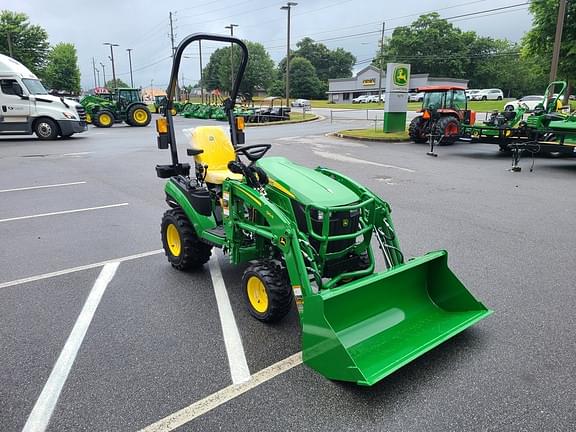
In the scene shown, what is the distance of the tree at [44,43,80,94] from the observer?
5938 centimetres

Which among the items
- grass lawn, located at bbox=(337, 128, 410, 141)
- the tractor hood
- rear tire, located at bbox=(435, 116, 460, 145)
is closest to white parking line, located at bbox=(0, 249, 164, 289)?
the tractor hood

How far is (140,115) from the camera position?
2498 centimetres

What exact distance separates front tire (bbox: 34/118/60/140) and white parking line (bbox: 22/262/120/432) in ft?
52.0

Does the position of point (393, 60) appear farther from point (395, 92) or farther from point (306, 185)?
point (306, 185)

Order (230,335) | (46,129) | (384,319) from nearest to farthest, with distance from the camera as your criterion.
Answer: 1. (384,319)
2. (230,335)
3. (46,129)

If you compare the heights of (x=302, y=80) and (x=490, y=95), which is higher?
(x=302, y=80)

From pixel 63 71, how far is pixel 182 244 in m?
Answer: 70.2

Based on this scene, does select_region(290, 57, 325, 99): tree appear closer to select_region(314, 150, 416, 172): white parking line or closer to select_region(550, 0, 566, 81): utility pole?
→ select_region(550, 0, 566, 81): utility pole

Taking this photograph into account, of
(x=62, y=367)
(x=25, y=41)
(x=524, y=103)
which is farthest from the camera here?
(x=25, y=41)

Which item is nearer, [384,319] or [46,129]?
[384,319]

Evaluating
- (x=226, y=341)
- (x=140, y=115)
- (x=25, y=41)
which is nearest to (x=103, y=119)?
(x=140, y=115)

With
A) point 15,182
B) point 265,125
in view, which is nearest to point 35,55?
point 265,125

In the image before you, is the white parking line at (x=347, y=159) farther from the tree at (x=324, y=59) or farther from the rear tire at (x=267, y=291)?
the tree at (x=324, y=59)

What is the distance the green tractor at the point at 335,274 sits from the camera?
2.61m
